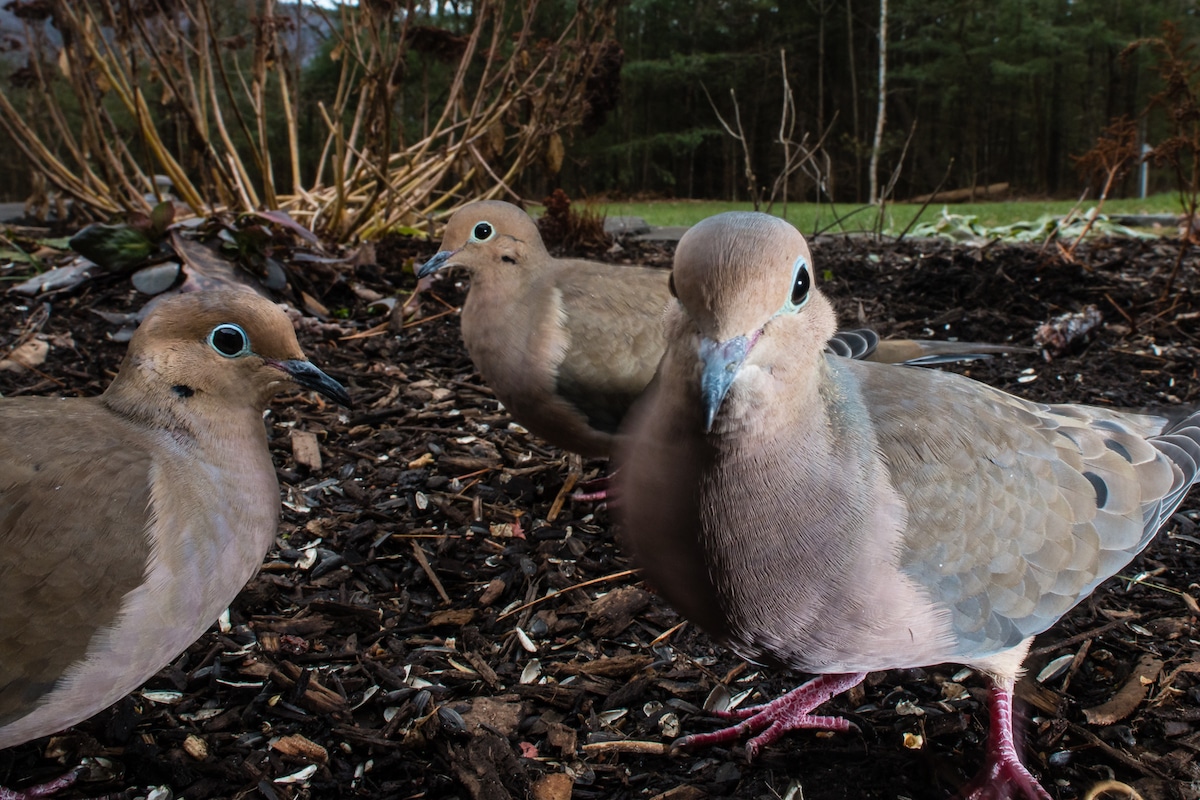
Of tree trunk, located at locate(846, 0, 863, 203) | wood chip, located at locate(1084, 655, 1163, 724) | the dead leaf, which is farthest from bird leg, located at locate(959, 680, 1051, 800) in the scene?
tree trunk, located at locate(846, 0, 863, 203)

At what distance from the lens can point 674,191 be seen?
13.2 meters

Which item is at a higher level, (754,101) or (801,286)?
(754,101)

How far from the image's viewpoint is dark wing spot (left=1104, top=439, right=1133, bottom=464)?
7.72ft

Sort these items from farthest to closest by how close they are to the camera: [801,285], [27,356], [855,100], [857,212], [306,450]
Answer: [855,100]
[857,212]
[27,356]
[306,450]
[801,285]

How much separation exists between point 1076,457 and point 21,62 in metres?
11.0

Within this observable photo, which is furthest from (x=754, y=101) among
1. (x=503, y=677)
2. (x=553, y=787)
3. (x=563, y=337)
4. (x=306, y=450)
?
(x=553, y=787)

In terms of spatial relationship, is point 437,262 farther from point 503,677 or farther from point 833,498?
point 833,498

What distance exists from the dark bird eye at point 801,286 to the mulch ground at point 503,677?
46.5 inches

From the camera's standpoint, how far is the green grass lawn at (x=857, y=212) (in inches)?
359

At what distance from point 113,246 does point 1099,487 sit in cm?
471

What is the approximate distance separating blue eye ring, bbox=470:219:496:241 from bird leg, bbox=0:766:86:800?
7.74 feet

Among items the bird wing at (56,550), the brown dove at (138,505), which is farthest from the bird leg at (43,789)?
the bird wing at (56,550)

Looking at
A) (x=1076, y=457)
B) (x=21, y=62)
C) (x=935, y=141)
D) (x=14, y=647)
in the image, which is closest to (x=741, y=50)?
(x=935, y=141)

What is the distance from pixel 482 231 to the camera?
369 cm
